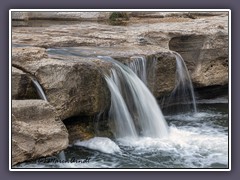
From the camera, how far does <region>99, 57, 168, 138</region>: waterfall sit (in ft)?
26.7

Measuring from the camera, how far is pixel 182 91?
1028 centimetres

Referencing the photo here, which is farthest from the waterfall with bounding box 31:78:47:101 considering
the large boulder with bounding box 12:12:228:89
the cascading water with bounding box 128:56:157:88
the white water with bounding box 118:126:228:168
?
the large boulder with bounding box 12:12:228:89

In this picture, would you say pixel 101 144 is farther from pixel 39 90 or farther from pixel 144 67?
pixel 144 67

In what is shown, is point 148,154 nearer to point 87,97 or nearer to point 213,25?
point 87,97

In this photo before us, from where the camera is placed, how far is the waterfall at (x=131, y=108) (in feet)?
26.7

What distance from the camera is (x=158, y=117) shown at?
8609mm

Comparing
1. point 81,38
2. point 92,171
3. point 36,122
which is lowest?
point 92,171

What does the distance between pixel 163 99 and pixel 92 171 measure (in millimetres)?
3901

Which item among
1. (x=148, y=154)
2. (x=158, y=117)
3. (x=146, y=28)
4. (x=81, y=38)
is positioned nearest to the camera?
(x=148, y=154)

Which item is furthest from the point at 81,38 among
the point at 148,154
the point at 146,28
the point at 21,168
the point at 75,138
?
the point at 21,168

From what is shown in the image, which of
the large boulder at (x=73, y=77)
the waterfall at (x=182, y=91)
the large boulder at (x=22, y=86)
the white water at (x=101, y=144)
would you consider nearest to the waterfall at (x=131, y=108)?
the large boulder at (x=73, y=77)

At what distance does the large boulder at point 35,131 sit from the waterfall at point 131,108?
4.80 ft

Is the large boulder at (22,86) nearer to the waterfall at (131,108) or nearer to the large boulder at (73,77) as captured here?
the large boulder at (73,77)

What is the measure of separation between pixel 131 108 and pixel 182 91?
2270mm
